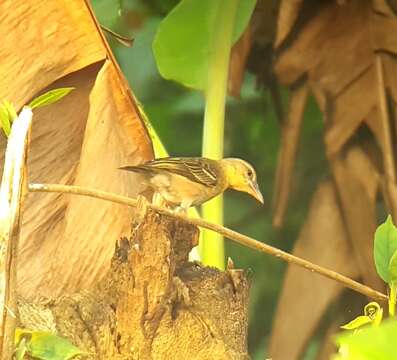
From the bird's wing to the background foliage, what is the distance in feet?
3.68

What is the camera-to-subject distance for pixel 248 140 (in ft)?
10.3

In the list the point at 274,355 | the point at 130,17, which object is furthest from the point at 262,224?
the point at 274,355

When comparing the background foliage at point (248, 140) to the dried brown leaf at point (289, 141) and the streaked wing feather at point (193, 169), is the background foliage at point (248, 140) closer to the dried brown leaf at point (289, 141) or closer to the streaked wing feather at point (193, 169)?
the dried brown leaf at point (289, 141)

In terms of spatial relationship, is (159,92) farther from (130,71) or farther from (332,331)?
(332,331)

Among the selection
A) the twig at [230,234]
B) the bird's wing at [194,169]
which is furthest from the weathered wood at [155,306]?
the bird's wing at [194,169]

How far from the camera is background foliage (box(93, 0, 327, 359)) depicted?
3021 millimetres

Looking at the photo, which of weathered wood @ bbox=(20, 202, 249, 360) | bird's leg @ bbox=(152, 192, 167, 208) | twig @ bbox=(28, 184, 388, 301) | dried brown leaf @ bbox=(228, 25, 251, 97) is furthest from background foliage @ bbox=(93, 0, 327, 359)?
twig @ bbox=(28, 184, 388, 301)

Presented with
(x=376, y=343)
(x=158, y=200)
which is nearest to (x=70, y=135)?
(x=158, y=200)

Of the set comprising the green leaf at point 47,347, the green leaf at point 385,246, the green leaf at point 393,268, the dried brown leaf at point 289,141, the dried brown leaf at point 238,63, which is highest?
the dried brown leaf at point 238,63

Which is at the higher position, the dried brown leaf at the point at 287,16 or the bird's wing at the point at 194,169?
the dried brown leaf at the point at 287,16

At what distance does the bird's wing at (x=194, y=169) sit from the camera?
1749 mm

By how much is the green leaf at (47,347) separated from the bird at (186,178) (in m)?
0.44

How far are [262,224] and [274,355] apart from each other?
2.69 ft

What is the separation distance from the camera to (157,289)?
137 centimetres
